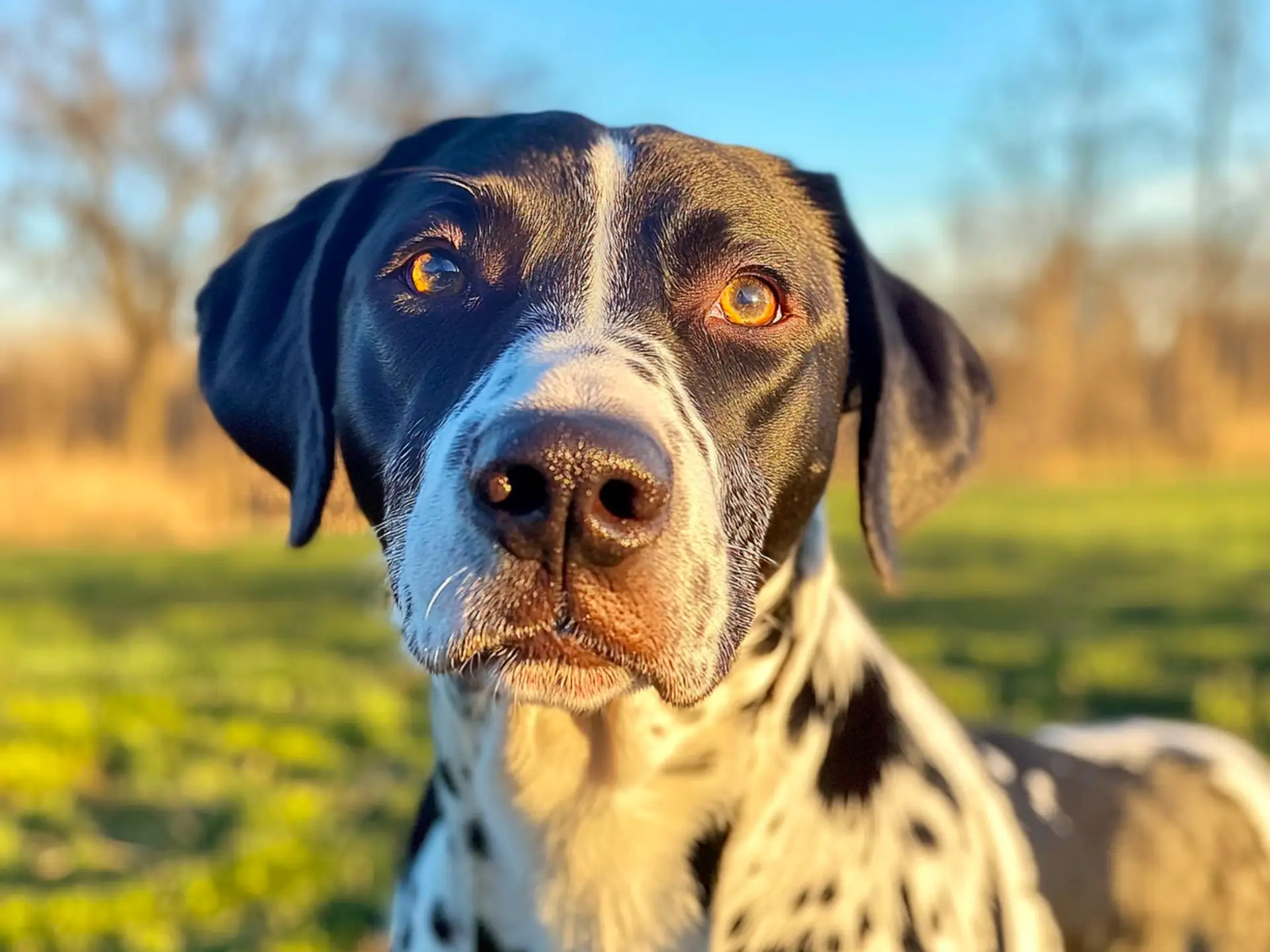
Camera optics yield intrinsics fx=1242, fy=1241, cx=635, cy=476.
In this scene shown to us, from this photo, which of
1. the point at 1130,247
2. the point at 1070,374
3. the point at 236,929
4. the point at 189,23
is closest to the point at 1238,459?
the point at 1070,374

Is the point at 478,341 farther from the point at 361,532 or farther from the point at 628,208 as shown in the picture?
the point at 361,532

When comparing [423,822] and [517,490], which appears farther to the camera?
[423,822]

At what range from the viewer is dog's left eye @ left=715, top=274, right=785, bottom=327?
2170 mm

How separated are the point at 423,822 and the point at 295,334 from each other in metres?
1.03

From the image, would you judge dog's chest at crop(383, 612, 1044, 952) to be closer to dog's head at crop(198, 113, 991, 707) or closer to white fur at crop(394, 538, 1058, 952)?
white fur at crop(394, 538, 1058, 952)

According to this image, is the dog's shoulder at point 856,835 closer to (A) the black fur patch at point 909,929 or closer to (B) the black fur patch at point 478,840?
(A) the black fur patch at point 909,929

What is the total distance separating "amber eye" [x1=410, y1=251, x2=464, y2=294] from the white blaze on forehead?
0.24 m

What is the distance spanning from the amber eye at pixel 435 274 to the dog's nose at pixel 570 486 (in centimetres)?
54

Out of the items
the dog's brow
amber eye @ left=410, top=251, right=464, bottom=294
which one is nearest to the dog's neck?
amber eye @ left=410, top=251, right=464, bottom=294

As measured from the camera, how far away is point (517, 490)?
5.45 ft

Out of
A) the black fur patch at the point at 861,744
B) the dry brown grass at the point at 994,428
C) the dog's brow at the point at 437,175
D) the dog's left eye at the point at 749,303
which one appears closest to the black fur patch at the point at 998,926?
the black fur patch at the point at 861,744

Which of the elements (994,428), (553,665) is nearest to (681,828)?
(553,665)

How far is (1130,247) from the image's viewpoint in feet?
111

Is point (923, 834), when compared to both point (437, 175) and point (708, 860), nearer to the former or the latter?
point (708, 860)
